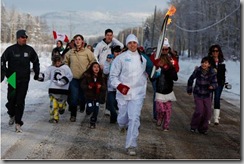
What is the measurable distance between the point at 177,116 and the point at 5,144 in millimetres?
4818

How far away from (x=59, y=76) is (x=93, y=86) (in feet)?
2.81

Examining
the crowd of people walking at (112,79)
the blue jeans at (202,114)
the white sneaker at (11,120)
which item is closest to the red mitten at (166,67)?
the crowd of people walking at (112,79)

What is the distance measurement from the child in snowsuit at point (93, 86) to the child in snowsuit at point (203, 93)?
1913mm

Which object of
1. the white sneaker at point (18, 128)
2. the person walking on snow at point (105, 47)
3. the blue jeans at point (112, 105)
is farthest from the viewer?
the person walking on snow at point (105, 47)

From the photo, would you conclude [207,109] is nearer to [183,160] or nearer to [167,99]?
[167,99]

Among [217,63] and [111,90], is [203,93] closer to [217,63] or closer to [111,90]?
[217,63]

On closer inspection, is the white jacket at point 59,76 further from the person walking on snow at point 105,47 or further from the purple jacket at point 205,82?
the purple jacket at point 205,82

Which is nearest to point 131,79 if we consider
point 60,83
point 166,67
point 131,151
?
point 131,151

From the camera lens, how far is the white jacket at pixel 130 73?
6.96m

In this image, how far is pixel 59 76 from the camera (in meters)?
9.55

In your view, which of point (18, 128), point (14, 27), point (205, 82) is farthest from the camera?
point (14, 27)

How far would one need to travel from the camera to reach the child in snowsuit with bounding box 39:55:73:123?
949cm

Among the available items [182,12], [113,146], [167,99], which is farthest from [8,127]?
[182,12]

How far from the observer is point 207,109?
8.95m
